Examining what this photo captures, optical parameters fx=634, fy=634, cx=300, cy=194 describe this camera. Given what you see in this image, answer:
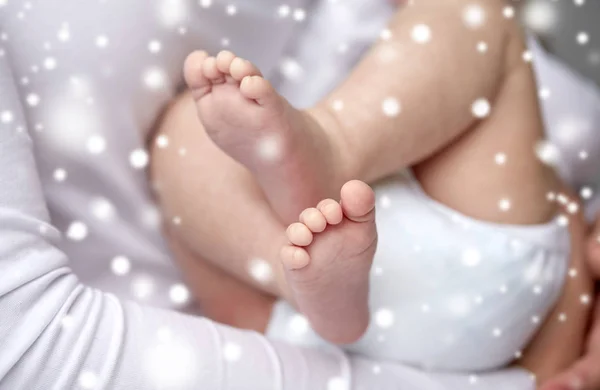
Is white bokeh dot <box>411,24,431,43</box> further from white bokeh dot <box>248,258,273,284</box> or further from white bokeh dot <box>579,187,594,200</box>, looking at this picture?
white bokeh dot <box>579,187,594,200</box>

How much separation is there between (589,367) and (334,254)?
14.6 inches

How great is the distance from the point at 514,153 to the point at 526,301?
15 centimetres

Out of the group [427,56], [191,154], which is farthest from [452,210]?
[191,154]

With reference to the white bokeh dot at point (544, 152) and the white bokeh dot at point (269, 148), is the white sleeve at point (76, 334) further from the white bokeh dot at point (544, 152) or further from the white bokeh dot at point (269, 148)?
the white bokeh dot at point (544, 152)

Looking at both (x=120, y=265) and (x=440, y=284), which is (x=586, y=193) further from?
(x=120, y=265)

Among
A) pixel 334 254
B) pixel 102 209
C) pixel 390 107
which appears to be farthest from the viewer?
pixel 102 209

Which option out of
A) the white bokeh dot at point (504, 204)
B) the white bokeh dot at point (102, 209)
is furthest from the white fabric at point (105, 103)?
the white bokeh dot at point (504, 204)

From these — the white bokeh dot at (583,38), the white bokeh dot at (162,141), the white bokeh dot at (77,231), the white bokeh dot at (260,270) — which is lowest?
the white bokeh dot at (260,270)

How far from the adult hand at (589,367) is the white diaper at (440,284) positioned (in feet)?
0.26

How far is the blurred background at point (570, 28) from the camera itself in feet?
2.91

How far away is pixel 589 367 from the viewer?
2.16ft

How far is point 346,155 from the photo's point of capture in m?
0.55

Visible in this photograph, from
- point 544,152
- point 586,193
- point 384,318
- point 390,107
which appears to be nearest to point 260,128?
point 390,107

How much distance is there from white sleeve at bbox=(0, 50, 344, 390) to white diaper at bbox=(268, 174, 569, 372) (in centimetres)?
9
